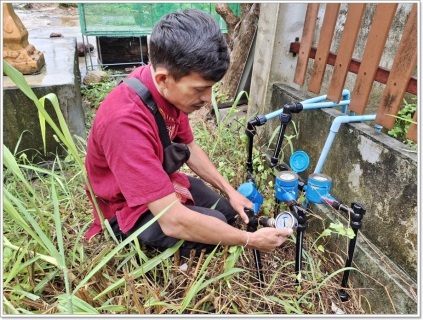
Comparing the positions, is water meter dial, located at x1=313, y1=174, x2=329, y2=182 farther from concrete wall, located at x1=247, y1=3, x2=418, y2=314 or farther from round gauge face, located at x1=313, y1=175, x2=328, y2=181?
concrete wall, located at x1=247, y1=3, x2=418, y2=314

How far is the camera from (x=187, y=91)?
150cm

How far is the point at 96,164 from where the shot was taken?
1671mm

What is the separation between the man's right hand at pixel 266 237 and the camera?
5.41ft

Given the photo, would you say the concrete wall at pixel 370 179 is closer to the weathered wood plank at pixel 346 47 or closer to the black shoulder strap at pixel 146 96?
the weathered wood plank at pixel 346 47

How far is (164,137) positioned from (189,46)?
512 millimetres

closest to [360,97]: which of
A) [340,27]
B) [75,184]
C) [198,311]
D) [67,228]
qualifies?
[340,27]

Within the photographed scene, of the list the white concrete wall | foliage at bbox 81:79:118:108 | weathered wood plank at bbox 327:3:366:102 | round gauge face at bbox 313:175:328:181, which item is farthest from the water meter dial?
foliage at bbox 81:79:118:108

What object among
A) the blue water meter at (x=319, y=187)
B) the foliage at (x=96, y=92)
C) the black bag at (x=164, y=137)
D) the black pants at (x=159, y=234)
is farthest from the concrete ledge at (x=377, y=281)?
the foliage at (x=96, y=92)

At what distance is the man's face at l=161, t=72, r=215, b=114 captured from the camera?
1.47m

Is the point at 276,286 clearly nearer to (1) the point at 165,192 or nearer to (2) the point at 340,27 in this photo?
(1) the point at 165,192

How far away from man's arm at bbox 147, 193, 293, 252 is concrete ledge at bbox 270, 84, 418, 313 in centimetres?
62

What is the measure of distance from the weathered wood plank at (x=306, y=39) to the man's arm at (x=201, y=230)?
137cm

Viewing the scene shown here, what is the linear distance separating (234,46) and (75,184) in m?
2.65

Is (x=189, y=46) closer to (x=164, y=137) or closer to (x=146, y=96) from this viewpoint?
(x=146, y=96)
